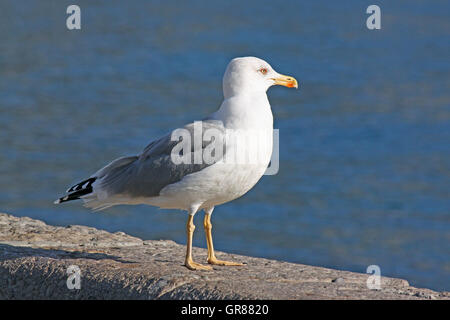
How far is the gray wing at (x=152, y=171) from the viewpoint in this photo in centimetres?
602

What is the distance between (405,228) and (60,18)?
1872cm

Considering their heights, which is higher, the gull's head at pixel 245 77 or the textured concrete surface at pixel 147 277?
the gull's head at pixel 245 77

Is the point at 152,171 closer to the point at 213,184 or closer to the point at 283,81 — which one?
the point at 213,184

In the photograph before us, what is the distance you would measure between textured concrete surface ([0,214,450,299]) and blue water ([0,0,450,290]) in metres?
4.17

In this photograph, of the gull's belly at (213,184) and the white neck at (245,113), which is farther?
the white neck at (245,113)

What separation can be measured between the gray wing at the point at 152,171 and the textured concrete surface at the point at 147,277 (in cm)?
50

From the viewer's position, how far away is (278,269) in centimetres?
627

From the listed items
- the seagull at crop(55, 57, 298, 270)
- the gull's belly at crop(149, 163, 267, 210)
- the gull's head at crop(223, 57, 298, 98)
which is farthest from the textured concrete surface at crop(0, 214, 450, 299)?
the gull's head at crop(223, 57, 298, 98)

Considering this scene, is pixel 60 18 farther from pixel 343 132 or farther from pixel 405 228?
pixel 405 228

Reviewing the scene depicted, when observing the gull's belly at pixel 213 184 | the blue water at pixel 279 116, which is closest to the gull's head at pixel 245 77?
the gull's belly at pixel 213 184

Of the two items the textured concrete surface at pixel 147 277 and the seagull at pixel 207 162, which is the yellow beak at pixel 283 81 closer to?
the seagull at pixel 207 162

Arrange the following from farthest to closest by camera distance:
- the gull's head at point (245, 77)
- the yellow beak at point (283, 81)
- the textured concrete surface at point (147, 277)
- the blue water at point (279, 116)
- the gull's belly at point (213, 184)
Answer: the blue water at point (279, 116) < the yellow beak at point (283, 81) < the gull's head at point (245, 77) < the gull's belly at point (213, 184) < the textured concrete surface at point (147, 277)

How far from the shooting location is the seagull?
5.91m
